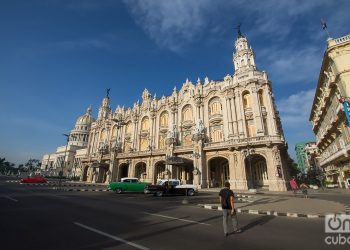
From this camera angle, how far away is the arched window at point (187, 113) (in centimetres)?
4125

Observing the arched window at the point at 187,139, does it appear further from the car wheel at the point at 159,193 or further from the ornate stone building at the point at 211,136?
the car wheel at the point at 159,193

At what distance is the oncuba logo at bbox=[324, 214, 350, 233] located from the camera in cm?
721

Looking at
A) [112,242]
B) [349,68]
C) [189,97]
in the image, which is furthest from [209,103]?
[112,242]

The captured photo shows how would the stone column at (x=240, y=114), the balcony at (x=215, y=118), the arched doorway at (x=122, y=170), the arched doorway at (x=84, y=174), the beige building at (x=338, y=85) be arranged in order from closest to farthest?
the beige building at (x=338, y=85) → the stone column at (x=240, y=114) → the balcony at (x=215, y=118) → the arched doorway at (x=122, y=170) → the arched doorway at (x=84, y=174)

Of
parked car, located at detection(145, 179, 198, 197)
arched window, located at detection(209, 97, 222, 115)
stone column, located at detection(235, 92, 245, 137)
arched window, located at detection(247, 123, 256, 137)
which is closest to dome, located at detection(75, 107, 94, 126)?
arched window, located at detection(209, 97, 222, 115)

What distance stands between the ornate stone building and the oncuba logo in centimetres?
1773

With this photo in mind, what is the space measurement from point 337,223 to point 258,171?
1045 inches

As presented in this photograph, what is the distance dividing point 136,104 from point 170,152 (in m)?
21.3

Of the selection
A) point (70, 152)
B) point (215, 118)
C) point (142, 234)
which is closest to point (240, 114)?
point (215, 118)

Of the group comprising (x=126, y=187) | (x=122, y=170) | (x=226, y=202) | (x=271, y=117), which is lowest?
(x=226, y=202)

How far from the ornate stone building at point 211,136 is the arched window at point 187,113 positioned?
125mm

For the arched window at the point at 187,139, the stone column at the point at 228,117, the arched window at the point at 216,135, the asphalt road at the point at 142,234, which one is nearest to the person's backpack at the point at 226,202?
the asphalt road at the point at 142,234

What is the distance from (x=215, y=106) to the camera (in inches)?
1529

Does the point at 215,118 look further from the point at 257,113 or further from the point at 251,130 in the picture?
the point at 257,113
